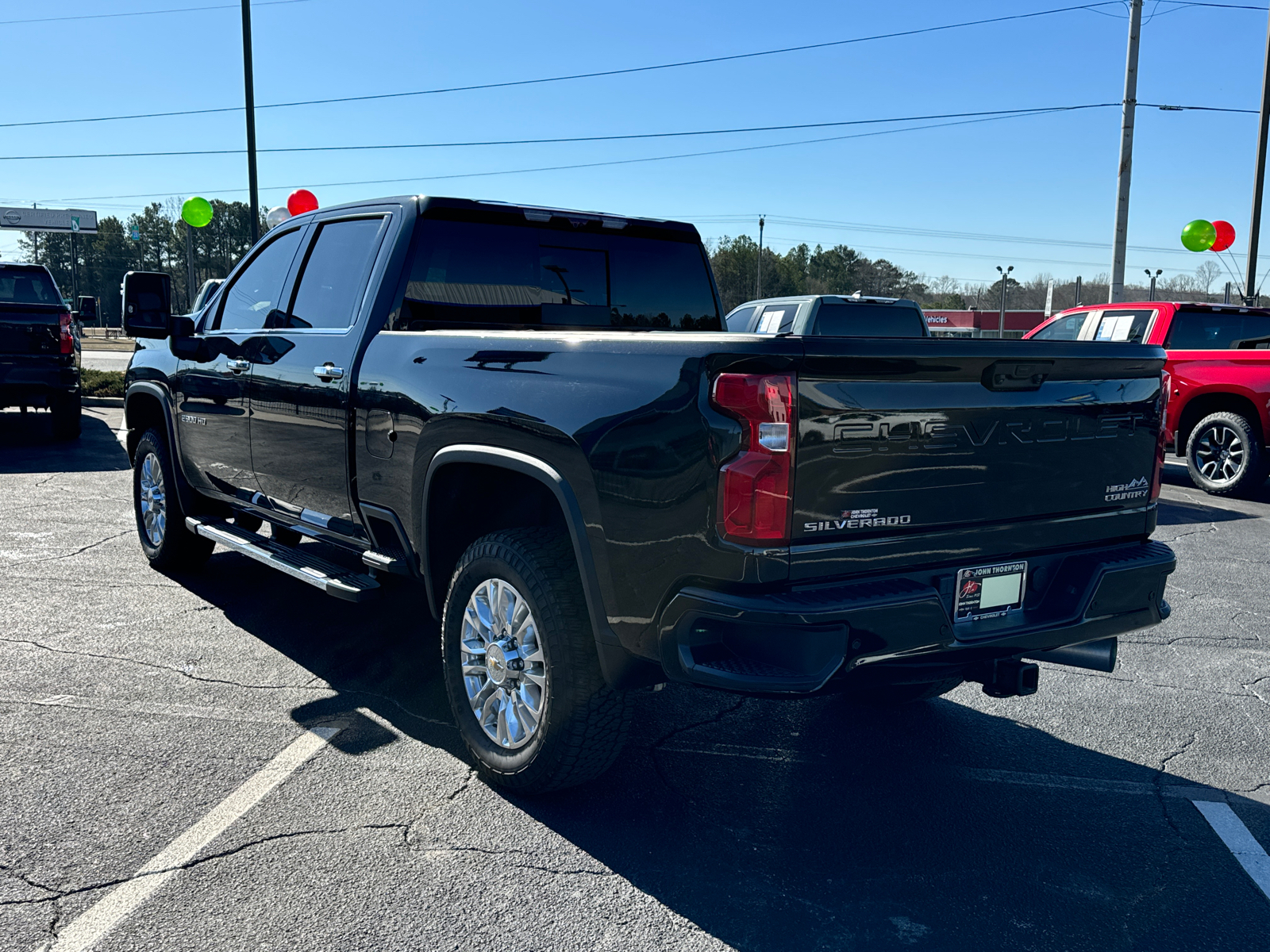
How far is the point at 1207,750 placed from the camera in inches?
162

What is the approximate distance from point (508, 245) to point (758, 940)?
10.1ft

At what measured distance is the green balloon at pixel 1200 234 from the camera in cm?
1889

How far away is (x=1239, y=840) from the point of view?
336cm

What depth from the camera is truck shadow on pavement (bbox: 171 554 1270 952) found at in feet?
9.43

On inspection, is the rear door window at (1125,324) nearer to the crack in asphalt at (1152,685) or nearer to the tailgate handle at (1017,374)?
the crack in asphalt at (1152,685)

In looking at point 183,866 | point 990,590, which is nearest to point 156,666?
point 183,866

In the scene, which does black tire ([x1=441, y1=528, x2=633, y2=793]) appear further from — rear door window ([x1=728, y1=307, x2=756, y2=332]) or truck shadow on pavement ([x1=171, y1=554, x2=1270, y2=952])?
rear door window ([x1=728, y1=307, x2=756, y2=332])

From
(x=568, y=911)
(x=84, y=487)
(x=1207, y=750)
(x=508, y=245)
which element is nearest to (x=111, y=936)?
(x=568, y=911)

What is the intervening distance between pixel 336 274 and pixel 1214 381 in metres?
9.48

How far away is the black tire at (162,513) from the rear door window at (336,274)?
189 cm

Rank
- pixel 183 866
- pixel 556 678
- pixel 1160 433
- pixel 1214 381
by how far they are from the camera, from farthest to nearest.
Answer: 1. pixel 1214 381
2. pixel 1160 433
3. pixel 556 678
4. pixel 183 866

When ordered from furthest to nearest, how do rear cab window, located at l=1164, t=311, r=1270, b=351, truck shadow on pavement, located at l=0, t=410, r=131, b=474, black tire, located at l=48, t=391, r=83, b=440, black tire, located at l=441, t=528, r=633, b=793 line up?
black tire, located at l=48, t=391, r=83, b=440 → truck shadow on pavement, located at l=0, t=410, r=131, b=474 → rear cab window, located at l=1164, t=311, r=1270, b=351 → black tire, located at l=441, t=528, r=633, b=793

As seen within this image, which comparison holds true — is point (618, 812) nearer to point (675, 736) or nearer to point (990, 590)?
point (675, 736)

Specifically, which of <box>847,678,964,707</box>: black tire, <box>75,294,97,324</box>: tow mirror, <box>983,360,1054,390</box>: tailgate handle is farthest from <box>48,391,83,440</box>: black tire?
<box>983,360,1054,390</box>: tailgate handle
